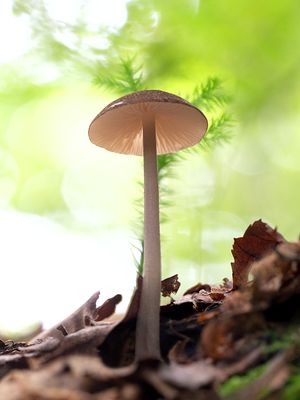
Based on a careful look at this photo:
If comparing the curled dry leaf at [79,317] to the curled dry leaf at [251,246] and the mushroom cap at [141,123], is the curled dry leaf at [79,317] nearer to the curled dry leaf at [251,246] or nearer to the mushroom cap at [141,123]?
the curled dry leaf at [251,246]

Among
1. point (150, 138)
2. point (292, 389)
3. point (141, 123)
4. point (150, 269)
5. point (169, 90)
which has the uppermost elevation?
point (169, 90)

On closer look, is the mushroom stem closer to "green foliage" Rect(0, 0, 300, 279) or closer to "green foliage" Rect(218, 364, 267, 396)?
"green foliage" Rect(218, 364, 267, 396)

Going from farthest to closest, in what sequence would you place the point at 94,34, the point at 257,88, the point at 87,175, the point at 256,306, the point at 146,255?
the point at 87,175, the point at 257,88, the point at 94,34, the point at 146,255, the point at 256,306

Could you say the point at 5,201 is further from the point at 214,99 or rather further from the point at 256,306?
the point at 256,306

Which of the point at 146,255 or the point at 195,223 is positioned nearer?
the point at 146,255

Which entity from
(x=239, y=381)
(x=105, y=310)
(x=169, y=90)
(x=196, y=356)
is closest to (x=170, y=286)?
(x=105, y=310)

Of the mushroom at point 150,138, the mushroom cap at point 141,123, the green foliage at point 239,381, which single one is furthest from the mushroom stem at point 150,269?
the green foliage at point 239,381

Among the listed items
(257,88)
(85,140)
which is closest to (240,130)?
(257,88)

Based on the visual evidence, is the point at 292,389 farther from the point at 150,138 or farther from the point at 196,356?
the point at 150,138
